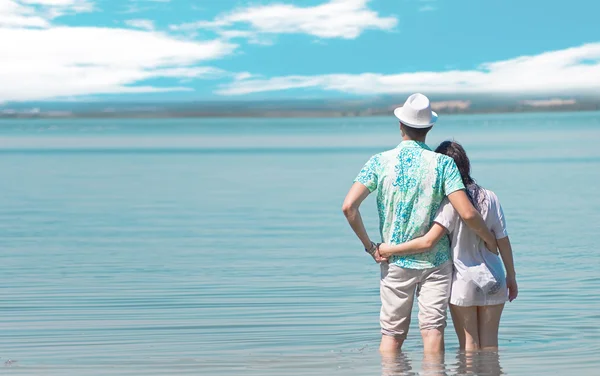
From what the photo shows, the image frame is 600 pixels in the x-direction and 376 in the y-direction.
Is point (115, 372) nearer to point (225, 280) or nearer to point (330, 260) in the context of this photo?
point (225, 280)

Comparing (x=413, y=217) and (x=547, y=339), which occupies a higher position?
(x=413, y=217)

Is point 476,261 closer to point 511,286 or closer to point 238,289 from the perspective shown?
point 511,286

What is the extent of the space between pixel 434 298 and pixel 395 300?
0.25m

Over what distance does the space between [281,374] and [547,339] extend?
8.04 ft

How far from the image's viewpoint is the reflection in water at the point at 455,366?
6.54 meters

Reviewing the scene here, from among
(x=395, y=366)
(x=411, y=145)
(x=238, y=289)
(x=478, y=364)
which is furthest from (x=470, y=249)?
(x=238, y=289)

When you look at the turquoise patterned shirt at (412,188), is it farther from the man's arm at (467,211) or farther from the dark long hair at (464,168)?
the dark long hair at (464,168)

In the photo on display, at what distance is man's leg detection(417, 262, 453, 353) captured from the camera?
6016mm

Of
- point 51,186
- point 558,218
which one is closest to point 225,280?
point 558,218

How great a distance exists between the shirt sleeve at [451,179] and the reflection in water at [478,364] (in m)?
1.25

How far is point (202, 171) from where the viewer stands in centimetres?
3578

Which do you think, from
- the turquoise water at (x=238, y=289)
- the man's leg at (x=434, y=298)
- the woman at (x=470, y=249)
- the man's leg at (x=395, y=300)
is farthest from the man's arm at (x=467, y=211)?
the turquoise water at (x=238, y=289)

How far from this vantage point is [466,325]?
6.30m

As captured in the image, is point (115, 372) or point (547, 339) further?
point (547, 339)
